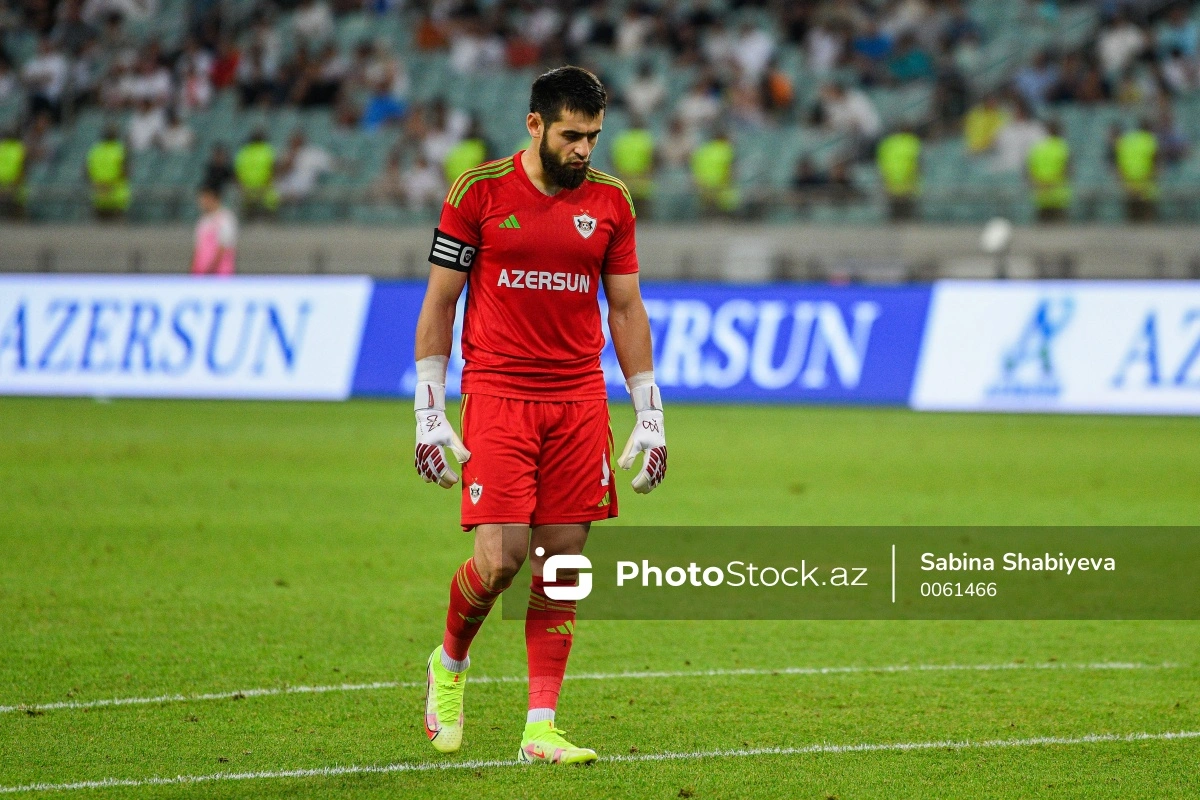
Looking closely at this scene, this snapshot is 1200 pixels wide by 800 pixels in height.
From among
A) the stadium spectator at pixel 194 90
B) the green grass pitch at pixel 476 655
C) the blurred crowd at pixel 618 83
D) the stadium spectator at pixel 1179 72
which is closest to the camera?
the green grass pitch at pixel 476 655

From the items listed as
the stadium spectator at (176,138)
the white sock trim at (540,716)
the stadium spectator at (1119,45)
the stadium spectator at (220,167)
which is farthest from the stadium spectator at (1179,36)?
the white sock trim at (540,716)

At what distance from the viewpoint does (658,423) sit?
20.0ft

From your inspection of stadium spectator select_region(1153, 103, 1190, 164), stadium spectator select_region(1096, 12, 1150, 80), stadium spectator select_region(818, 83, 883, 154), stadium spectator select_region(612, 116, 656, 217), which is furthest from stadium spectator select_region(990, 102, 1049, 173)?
stadium spectator select_region(612, 116, 656, 217)

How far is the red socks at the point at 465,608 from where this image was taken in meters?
5.88

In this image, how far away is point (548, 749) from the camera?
566cm

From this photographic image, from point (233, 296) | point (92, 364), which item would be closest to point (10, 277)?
point (92, 364)

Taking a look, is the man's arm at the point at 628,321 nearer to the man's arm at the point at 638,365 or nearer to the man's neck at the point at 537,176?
the man's arm at the point at 638,365

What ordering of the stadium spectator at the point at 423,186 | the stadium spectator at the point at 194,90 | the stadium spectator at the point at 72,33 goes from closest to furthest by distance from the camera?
the stadium spectator at the point at 423,186 < the stadium spectator at the point at 194,90 < the stadium spectator at the point at 72,33

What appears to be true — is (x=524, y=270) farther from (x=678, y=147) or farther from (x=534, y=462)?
(x=678, y=147)

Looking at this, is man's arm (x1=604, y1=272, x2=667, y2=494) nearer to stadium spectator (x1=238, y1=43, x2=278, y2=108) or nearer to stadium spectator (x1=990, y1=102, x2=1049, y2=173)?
stadium spectator (x1=990, y1=102, x2=1049, y2=173)

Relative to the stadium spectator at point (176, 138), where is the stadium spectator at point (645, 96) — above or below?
above

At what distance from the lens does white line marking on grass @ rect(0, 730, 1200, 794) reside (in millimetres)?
5355

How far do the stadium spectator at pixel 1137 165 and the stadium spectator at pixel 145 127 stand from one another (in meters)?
15.7

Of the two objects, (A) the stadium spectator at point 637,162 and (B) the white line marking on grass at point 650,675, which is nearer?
(B) the white line marking on grass at point 650,675
